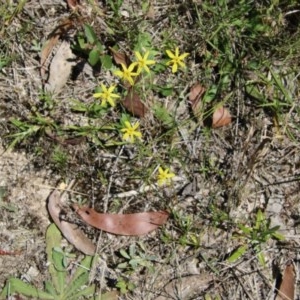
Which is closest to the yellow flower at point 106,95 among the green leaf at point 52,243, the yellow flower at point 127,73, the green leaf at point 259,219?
the yellow flower at point 127,73

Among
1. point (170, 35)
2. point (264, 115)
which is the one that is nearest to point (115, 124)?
point (170, 35)

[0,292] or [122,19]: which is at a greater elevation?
[122,19]

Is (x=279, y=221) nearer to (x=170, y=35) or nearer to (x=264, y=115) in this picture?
(x=264, y=115)

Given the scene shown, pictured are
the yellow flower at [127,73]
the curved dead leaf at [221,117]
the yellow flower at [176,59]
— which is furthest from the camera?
the curved dead leaf at [221,117]

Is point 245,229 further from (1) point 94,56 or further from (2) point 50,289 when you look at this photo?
(1) point 94,56

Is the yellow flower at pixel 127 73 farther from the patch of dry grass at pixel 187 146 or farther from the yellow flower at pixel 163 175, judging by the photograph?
the yellow flower at pixel 163 175

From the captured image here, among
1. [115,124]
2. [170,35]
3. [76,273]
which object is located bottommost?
[76,273]

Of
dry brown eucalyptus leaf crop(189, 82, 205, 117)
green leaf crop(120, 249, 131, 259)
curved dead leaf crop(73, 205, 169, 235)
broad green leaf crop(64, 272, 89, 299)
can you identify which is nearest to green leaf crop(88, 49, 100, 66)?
dry brown eucalyptus leaf crop(189, 82, 205, 117)
